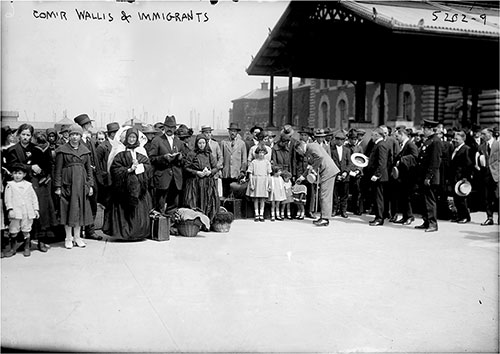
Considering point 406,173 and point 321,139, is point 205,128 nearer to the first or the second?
point 321,139

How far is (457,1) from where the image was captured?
792 inches

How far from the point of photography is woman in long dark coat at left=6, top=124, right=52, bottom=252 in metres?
6.99

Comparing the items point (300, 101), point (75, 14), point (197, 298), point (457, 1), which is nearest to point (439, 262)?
point (197, 298)

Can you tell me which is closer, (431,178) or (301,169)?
(431,178)

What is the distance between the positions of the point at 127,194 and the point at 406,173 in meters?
5.23

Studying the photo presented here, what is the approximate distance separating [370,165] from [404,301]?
542cm

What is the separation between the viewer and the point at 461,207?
1045 cm

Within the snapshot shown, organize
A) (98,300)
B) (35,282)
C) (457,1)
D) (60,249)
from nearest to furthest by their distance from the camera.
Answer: (98,300) → (35,282) → (60,249) → (457,1)

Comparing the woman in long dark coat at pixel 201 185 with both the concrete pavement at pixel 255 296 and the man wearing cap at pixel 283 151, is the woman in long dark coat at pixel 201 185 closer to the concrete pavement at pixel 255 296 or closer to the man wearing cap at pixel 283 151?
the concrete pavement at pixel 255 296

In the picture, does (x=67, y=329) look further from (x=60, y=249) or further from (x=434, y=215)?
(x=434, y=215)

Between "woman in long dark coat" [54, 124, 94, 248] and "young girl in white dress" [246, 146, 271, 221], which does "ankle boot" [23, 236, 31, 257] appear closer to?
"woman in long dark coat" [54, 124, 94, 248]

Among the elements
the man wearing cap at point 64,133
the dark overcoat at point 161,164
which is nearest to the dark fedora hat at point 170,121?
the dark overcoat at point 161,164

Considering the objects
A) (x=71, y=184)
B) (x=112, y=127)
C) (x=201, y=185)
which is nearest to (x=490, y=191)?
(x=201, y=185)

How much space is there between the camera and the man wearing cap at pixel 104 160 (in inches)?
338
